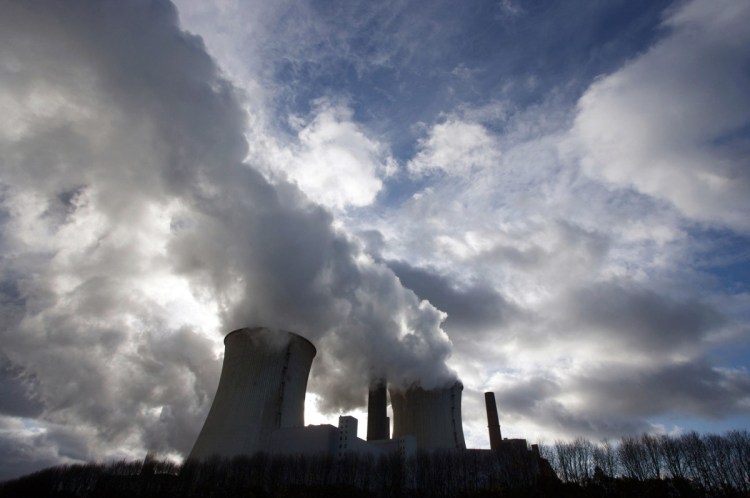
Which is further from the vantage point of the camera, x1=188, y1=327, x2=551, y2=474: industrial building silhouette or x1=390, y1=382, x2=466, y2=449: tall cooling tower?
x1=390, y1=382, x2=466, y2=449: tall cooling tower

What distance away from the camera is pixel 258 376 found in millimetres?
26766

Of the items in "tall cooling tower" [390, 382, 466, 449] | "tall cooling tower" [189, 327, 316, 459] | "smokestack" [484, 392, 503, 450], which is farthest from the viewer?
"smokestack" [484, 392, 503, 450]

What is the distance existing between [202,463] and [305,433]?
224 inches

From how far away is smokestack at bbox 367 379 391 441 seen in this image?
112 ft

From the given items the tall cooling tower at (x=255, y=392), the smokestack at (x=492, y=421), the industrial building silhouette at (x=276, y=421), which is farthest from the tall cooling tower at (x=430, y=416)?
the tall cooling tower at (x=255, y=392)

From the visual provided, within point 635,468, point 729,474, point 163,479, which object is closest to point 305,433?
point 163,479

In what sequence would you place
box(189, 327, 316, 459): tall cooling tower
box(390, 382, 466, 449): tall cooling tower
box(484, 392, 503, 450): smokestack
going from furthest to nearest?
box(484, 392, 503, 450): smokestack
box(390, 382, 466, 449): tall cooling tower
box(189, 327, 316, 459): tall cooling tower

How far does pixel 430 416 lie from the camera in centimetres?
→ 3194

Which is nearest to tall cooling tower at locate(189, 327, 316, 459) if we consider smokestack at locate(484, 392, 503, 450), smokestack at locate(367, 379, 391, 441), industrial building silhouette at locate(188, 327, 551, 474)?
industrial building silhouette at locate(188, 327, 551, 474)

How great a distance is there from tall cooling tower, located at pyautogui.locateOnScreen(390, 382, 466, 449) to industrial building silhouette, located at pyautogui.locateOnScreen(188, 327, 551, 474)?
3.0 inches

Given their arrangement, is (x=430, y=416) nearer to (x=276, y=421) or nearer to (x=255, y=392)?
(x=276, y=421)

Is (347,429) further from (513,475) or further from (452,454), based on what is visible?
(513,475)

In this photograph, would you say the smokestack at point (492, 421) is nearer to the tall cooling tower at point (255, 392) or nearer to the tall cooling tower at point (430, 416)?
the tall cooling tower at point (430, 416)

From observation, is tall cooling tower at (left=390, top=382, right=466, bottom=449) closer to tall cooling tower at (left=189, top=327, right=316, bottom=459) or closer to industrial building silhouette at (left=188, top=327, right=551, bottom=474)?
industrial building silhouette at (left=188, top=327, right=551, bottom=474)
